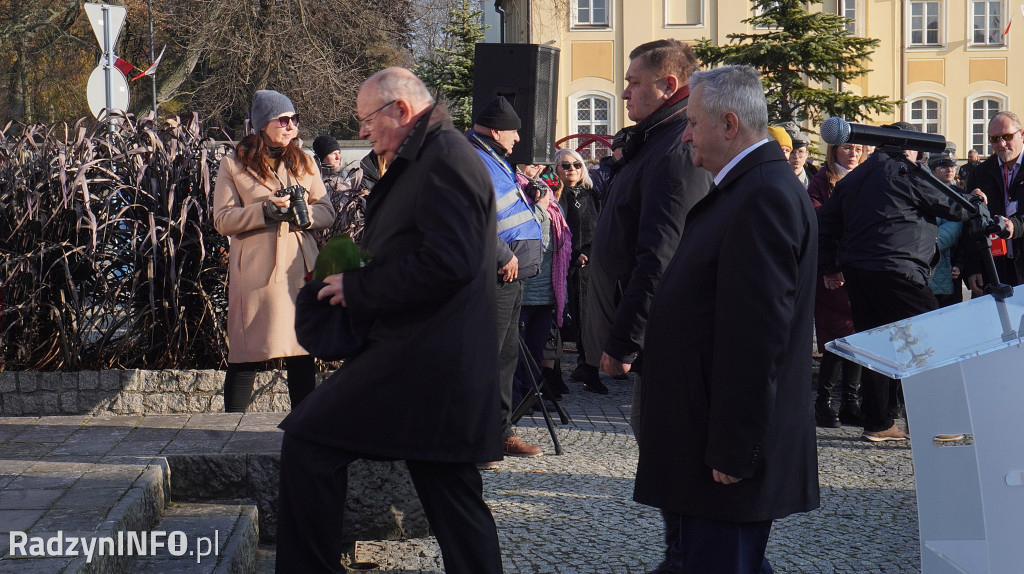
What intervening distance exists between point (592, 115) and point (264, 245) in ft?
108

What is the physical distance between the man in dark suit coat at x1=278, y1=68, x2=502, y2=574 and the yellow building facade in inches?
1341

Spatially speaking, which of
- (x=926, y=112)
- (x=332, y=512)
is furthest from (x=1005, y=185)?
(x=926, y=112)

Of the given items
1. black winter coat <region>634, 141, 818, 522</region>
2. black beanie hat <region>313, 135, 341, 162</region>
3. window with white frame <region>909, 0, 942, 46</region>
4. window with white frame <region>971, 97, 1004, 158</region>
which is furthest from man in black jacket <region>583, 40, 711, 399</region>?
window with white frame <region>971, 97, 1004, 158</region>

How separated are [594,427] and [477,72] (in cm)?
308

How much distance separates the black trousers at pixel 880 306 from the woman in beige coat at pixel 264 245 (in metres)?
3.34

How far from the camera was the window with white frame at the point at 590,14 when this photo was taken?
121ft

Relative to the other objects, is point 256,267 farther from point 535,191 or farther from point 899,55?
point 899,55

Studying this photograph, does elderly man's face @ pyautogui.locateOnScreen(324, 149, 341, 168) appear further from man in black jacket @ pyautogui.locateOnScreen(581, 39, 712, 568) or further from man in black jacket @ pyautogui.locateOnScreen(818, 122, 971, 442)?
man in black jacket @ pyautogui.locateOnScreen(581, 39, 712, 568)

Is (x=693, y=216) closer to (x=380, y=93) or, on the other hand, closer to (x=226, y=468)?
(x=380, y=93)

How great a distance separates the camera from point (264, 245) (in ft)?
18.2

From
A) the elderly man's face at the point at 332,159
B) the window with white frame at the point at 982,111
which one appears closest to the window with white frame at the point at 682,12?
the window with white frame at the point at 982,111

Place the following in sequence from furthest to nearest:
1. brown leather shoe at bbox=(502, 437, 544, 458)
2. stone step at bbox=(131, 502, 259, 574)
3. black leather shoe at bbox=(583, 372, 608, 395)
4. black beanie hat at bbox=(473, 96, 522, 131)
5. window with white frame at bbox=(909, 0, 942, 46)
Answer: window with white frame at bbox=(909, 0, 942, 46) → black leather shoe at bbox=(583, 372, 608, 395) → brown leather shoe at bbox=(502, 437, 544, 458) → black beanie hat at bbox=(473, 96, 522, 131) → stone step at bbox=(131, 502, 259, 574)

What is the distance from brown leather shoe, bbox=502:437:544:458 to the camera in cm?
641

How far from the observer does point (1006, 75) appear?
37156 mm
